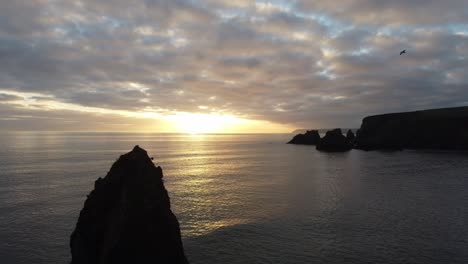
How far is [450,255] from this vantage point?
29.3 meters

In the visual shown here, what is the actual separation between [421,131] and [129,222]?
18895cm

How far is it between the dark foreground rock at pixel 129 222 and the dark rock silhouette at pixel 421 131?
162m

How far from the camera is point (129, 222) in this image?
22438 millimetres

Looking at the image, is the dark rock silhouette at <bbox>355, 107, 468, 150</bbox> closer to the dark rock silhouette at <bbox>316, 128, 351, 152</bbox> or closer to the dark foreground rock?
the dark rock silhouette at <bbox>316, 128, 351, 152</bbox>

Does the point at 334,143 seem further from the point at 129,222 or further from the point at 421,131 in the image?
the point at 129,222

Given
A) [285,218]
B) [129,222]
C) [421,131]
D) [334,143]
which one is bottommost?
[285,218]

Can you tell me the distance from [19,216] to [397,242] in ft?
159

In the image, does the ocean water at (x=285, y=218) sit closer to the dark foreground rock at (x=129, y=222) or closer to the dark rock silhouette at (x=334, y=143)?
the dark foreground rock at (x=129, y=222)

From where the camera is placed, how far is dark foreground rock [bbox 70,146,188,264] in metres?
22.3

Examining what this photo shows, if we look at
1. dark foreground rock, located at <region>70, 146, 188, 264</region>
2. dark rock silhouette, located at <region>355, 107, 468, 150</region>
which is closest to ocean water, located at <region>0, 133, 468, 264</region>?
dark foreground rock, located at <region>70, 146, 188, 264</region>

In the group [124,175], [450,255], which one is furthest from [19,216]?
[450,255]

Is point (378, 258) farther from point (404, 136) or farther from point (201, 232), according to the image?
point (404, 136)

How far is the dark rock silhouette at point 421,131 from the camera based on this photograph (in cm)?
15988

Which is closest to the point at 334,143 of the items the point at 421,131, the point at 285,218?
the point at 421,131
